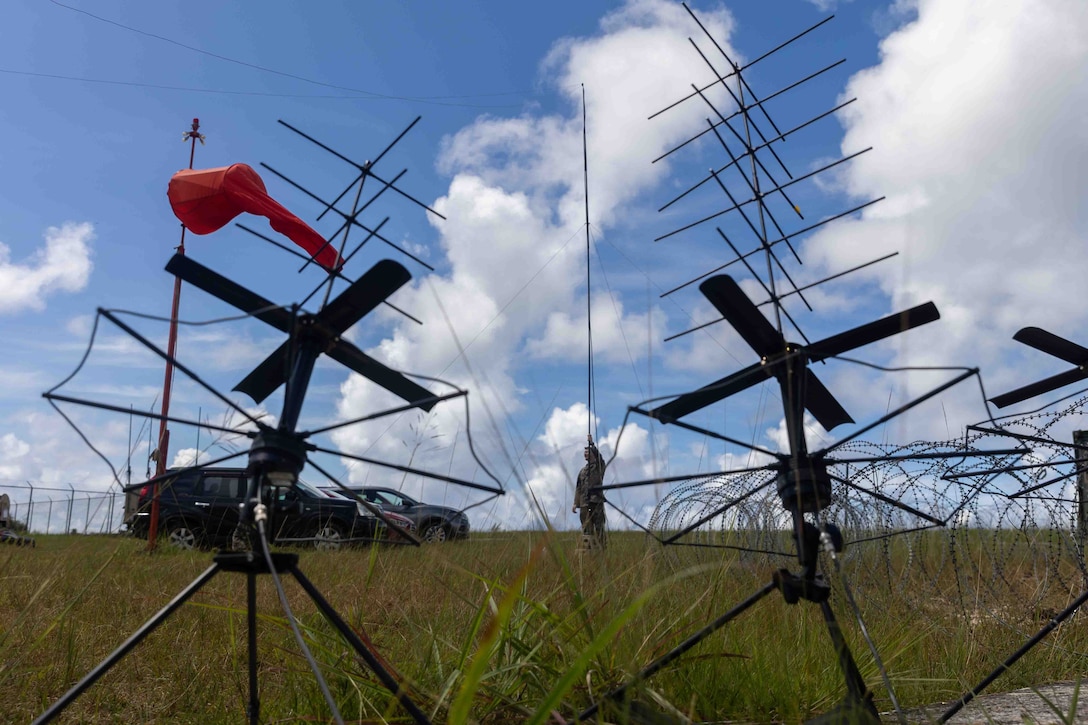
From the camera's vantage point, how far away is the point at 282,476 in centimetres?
191

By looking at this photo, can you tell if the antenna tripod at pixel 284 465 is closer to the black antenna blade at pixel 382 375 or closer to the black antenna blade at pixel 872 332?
the black antenna blade at pixel 382 375

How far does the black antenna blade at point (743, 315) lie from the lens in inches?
84.6

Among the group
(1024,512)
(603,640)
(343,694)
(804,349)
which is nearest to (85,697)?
(343,694)

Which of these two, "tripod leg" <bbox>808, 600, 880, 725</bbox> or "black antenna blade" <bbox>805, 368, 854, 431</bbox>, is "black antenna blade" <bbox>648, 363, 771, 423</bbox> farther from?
"tripod leg" <bbox>808, 600, 880, 725</bbox>

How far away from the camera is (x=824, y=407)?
2.71m

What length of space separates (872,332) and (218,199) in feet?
16.5

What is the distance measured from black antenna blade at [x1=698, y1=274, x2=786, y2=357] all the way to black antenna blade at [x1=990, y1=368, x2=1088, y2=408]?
1969 mm

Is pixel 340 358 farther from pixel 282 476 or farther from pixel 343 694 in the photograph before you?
pixel 343 694

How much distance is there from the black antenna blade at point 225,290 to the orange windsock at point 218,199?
11.1 ft

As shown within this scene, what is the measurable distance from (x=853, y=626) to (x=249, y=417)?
4.51 m

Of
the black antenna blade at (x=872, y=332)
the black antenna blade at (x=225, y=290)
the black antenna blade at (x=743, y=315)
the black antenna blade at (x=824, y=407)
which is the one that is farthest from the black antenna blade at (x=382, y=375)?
the black antenna blade at (x=824, y=407)

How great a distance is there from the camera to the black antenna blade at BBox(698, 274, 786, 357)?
7.05 feet

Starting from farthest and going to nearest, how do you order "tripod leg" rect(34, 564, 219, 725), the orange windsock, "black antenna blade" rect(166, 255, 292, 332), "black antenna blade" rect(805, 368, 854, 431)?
the orange windsock < "black antenna blade" rect(805, 368, 854, 431) < "black antenna blade" rect(166, 255, 292, 332) < "tripod leg" rect(34, 564, 219, 725)

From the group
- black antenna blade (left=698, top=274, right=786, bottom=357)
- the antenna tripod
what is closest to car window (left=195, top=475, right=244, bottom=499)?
the antenna tripod
